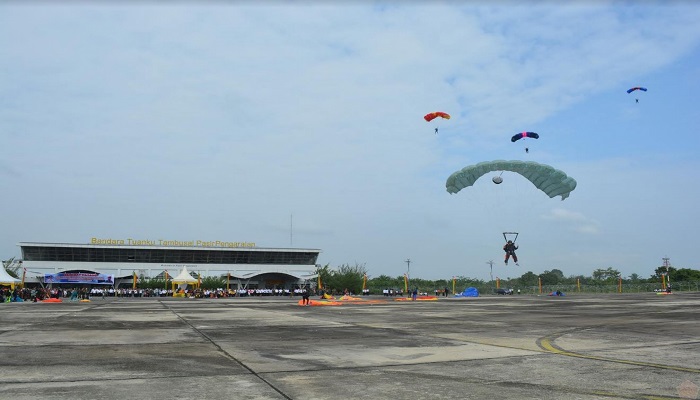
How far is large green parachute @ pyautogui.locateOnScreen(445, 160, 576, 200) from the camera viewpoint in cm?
2833

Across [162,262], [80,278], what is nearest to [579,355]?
[80,278]

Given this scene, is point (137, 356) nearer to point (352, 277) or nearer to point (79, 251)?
point (352, 277)

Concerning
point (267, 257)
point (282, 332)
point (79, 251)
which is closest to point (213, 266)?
point (267, 257)

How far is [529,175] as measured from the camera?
95.8ft

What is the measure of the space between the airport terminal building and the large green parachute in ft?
215

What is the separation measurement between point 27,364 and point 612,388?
9991 mm

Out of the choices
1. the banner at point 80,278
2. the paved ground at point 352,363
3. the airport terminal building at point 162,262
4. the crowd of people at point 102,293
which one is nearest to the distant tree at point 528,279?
the airport terminal building at point 162,262

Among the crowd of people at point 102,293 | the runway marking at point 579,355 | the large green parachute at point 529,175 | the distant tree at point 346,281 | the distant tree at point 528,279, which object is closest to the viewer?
the runway marking at point 579,355

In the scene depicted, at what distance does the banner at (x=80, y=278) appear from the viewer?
8481 centimetres

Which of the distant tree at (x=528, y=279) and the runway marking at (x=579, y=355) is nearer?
the runway marking at (x=579, y=355)

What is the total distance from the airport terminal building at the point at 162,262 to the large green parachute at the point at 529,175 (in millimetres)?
65572

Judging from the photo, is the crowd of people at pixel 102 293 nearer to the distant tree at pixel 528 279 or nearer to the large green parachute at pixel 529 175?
the large green parachute at pixel 529 175

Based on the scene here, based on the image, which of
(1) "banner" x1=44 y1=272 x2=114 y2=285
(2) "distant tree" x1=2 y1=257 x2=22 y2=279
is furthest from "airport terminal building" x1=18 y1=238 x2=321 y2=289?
(2) "distant tree" x1=2 y1=257 x2=22 y2=279

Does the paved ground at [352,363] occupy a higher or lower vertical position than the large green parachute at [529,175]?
lower
